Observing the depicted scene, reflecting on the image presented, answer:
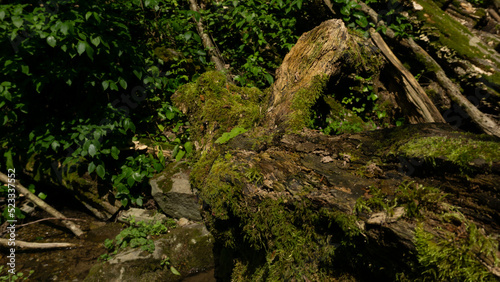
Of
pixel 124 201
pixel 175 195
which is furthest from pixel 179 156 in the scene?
pixel 124 201

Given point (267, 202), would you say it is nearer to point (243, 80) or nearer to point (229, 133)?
point (229, 133)

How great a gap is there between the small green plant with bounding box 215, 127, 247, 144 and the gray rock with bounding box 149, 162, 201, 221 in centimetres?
138

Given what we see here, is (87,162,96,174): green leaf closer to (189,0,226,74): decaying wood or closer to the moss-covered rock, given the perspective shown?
the moss-covered rock

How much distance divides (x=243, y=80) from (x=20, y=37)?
9.64 feet

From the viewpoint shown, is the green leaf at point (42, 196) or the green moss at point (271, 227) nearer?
the green moss at point (271, 227)

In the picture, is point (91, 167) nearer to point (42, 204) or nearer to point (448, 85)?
point (42, 204)

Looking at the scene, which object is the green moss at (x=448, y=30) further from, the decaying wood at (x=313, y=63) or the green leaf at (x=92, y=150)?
the green leaf at (x=92, y=150)

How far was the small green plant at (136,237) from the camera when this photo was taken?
332 centimetres

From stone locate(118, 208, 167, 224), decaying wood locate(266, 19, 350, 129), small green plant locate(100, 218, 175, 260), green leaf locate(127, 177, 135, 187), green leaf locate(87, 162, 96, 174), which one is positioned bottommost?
small green plant locate(100, 218, 175, 260)

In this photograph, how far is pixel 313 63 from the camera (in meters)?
3.09

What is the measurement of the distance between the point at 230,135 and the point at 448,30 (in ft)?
15.0

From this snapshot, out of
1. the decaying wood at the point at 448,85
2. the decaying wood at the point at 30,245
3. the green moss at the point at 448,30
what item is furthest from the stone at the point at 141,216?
the green moss at the point at 448,30

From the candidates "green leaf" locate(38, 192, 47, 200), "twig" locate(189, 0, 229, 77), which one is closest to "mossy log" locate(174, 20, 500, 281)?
"twig" locate(189, 0, 229, 77)

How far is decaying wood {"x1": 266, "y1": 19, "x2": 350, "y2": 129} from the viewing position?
2.96 meters
